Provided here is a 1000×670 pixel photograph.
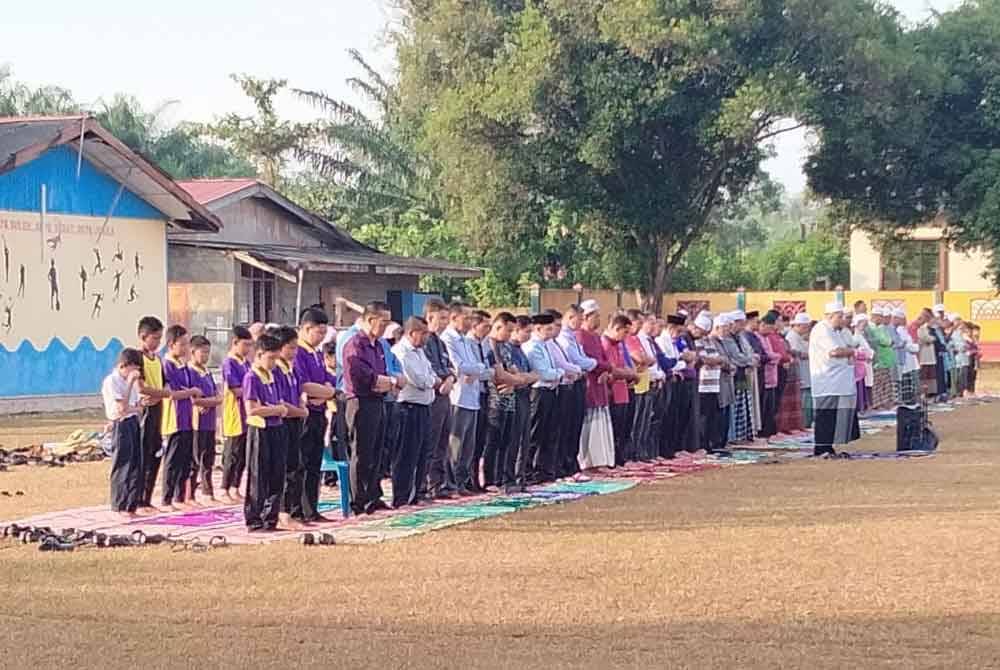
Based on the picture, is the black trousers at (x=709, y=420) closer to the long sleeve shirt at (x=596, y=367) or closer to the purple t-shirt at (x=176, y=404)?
the long sleeve shirt at (x=596, y=367)

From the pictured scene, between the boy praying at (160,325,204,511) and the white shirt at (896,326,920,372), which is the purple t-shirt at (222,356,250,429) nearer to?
the boy praying at (160,325,204,511)

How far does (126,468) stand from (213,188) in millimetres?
19618

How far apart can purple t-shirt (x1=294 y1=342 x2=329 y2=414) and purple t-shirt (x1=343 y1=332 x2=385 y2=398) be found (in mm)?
198

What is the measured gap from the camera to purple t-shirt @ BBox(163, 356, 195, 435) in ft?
43.2

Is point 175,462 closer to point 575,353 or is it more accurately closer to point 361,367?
point 361,367

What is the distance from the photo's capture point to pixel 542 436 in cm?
1509

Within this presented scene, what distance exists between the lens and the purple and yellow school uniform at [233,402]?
508 inches

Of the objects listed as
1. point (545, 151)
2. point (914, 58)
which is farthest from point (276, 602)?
point (914, 58)

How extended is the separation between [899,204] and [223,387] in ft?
83.1

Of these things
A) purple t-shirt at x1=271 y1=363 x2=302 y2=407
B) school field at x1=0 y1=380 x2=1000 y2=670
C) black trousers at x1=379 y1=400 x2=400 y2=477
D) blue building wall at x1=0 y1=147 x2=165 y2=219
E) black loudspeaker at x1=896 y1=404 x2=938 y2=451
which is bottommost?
school field at x1=0 y1=380 x2=1000 y2=670

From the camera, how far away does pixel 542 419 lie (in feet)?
49.3

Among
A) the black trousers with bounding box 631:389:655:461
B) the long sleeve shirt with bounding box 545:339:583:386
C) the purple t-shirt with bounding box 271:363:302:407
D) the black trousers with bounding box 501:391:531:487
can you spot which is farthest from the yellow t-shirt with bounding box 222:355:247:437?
the black trousers with bounding box 631:389:655:461

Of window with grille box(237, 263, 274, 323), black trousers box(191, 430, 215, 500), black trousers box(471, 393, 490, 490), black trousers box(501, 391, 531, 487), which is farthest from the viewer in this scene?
window with grille box(237, 263, 274, 323)

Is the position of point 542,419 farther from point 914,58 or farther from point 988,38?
point 988,38
